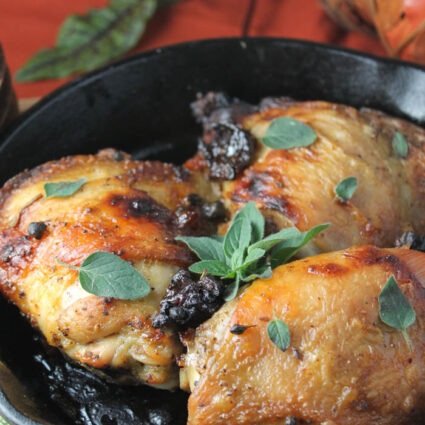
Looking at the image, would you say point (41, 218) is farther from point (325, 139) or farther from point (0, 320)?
point (325, 139)

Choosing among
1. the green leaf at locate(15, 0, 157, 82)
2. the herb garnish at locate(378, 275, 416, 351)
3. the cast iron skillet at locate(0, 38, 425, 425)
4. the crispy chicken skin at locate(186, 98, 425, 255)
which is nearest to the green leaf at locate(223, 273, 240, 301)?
the crispy chicken skin at locate(186, 98, 425, 255)

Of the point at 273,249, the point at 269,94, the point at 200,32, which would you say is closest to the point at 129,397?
the point at 273,249

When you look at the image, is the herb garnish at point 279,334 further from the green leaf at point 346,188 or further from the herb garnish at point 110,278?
the green leaf at point 346,188

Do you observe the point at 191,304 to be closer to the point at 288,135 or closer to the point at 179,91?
the point at 288,135

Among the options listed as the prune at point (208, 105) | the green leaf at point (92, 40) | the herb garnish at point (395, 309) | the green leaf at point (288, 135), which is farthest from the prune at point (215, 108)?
the herb garnish at point (395, 309)

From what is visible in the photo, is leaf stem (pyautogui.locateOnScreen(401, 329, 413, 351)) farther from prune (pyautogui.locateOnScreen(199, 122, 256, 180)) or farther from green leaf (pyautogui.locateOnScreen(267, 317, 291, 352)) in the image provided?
prune (pyautogui.locateOnScreen(199, 122, 256, 180))

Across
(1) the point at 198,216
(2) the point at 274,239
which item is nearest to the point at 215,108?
(1) the point at 198,216
